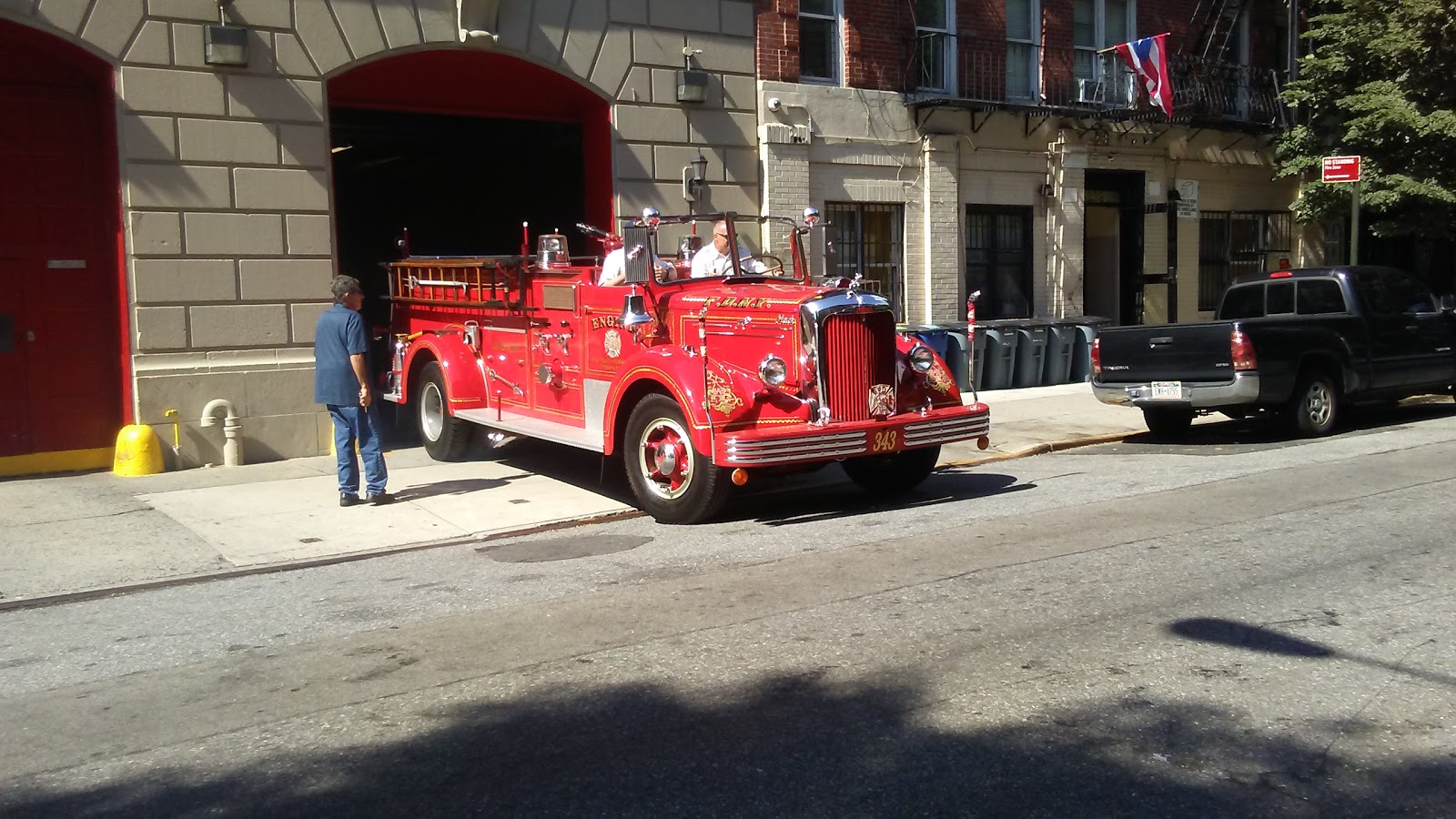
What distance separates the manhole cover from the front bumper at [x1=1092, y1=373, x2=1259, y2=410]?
6.28 meters

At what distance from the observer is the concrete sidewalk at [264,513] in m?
8.66

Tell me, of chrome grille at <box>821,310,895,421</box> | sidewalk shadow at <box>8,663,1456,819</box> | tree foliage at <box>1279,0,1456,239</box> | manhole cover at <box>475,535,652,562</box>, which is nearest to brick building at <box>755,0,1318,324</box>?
tree foliage at <box>1279,0,1456,239</box>

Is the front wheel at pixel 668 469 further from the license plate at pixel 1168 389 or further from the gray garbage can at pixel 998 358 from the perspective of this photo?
the gray garbage can at pixel 998 358

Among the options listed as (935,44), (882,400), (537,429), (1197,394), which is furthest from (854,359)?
(935,44)

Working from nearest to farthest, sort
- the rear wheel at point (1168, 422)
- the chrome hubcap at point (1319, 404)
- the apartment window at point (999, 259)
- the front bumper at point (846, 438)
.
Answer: the front bumper at point (846, 438)
the chrome hubcap at point (1319, 404)
the rear wheel at point (1168, 422)
the apartment window at point (999, 259)

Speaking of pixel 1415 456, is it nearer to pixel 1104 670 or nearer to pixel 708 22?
pixel 1104 670

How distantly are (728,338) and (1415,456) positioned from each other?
261 inches

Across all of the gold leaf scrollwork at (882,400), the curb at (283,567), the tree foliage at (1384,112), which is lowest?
the curb at (283,567)

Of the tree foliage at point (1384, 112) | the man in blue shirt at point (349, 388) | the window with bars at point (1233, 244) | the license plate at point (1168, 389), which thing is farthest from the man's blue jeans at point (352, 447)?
the tree foliage at point (1384, 112)

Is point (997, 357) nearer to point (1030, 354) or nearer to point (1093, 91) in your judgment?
point (1030, 354)

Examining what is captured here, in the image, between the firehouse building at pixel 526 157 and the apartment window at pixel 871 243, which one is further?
the apartment window at pixel 871 243

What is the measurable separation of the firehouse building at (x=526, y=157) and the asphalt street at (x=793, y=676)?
5.35 m

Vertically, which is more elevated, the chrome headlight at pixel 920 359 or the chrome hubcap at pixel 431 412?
the chrome headlight at pixel 920 359

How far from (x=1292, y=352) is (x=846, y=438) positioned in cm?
626
